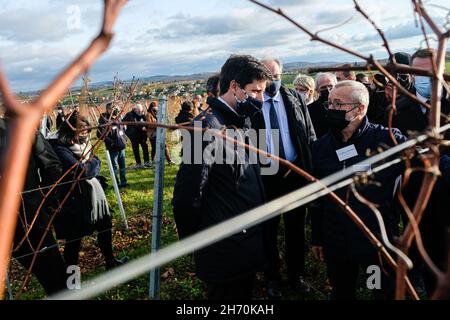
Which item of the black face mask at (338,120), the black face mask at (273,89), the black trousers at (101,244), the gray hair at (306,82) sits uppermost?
the gray hair at (306,82)

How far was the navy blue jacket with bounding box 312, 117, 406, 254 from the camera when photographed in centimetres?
274

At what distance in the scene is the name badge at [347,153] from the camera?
9.20ft

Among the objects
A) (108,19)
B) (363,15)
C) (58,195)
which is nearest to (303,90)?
(58,195)

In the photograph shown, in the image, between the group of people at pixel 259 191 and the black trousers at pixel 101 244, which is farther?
the black trousers at pixel 101 244

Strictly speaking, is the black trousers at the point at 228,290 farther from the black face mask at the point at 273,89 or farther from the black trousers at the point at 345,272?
the black face mask at the point at 273,89

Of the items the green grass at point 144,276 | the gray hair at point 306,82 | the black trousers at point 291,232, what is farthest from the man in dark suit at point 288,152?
the gray hair at point 306,82

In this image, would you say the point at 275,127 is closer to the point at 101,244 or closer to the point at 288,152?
Result: the point at 288,152

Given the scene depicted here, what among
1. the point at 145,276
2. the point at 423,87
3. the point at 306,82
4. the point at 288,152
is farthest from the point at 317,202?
the point at 306,82

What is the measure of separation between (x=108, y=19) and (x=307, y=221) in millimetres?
5774

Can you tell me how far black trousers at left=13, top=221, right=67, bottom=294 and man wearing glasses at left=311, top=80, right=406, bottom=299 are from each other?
2.18 metres

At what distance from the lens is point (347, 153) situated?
2828 mm

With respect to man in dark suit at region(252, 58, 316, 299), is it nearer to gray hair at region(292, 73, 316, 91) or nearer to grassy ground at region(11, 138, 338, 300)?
grassy ground at region(11, 138, 338, 300)

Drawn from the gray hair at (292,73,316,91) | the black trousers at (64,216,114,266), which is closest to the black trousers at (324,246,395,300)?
the black trousers at (64,216,114,266)

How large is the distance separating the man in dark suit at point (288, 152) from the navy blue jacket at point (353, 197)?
0.87 m
